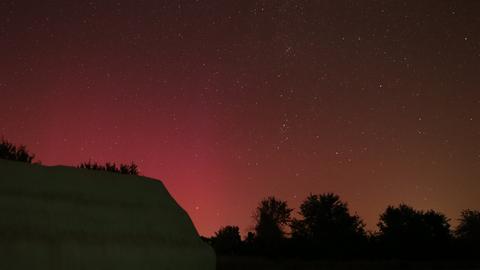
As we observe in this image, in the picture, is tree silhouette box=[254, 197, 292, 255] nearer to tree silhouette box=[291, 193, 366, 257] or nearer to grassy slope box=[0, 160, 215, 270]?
tree silhouette box=[291, 193, 366, 257]

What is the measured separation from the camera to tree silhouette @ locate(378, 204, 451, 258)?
43.4 m

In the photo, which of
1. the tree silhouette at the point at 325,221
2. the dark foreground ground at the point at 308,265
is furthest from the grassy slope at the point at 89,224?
the tree silhouette at the point at 325,221

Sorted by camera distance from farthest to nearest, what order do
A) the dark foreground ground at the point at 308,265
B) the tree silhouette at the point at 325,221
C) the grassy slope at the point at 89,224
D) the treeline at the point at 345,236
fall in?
1. the tree silhouette at the point at 325,221
2. the treeline at the point at 345,236
3. the dark foreground ground at the point at 308,265
4. the grassy slope at the point at 89,224

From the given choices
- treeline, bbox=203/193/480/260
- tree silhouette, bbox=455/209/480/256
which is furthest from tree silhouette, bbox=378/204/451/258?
tree silhouette, bbox=455/209/480/256

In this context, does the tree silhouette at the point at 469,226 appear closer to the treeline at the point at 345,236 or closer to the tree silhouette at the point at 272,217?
the treeline at the point at 345,236

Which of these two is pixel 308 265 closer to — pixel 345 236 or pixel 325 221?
pixel 345 236

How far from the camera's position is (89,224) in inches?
529

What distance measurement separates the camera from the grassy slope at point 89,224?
1201cm

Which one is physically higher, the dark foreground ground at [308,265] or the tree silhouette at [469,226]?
the tree silhouette at [469,226]

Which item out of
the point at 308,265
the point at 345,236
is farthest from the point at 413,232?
the point at 308,265

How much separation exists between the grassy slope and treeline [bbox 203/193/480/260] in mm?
20616

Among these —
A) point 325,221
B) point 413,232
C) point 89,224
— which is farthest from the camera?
point 325,221

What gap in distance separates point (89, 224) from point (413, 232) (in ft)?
136

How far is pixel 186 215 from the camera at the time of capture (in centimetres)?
1716
